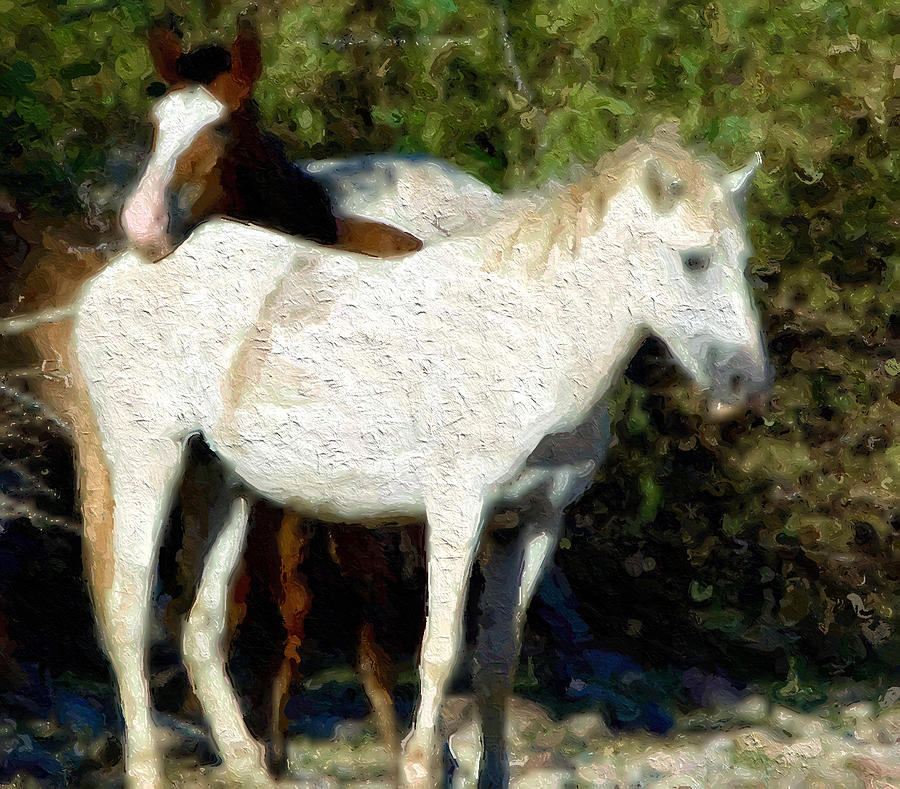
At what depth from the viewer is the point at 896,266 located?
118 inches

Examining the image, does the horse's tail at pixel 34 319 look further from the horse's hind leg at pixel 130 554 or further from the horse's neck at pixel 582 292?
the horse's neck at pixel 582 292

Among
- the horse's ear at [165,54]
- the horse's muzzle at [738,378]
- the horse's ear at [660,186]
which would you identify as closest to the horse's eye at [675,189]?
the horse's ear at [660,186]

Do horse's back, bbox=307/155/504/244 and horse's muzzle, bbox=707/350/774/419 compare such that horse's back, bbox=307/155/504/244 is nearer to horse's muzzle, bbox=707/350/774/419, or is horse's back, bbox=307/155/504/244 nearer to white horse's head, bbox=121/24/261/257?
white horse's head, bbox=121/24/261/257

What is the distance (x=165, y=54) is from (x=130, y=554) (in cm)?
121

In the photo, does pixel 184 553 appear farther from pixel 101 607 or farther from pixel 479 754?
pixel 479 754

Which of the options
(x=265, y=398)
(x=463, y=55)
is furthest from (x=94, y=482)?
(x=463, y=55)

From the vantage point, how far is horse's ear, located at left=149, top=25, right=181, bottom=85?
102 inches

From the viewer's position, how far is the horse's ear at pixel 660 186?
221cm

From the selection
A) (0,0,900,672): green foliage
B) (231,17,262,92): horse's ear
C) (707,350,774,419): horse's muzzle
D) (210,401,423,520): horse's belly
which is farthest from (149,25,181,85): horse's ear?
(707,350,774,419): horse's muzzle

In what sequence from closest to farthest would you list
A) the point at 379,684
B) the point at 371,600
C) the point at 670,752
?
the point at 379,684, the point at 670,752, the point at 371,600

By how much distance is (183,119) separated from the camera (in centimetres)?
247

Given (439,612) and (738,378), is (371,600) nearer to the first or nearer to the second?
(439,612)

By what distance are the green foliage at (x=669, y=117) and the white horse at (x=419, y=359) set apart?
1.27 ft

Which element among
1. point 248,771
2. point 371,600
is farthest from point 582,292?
point 371,600
